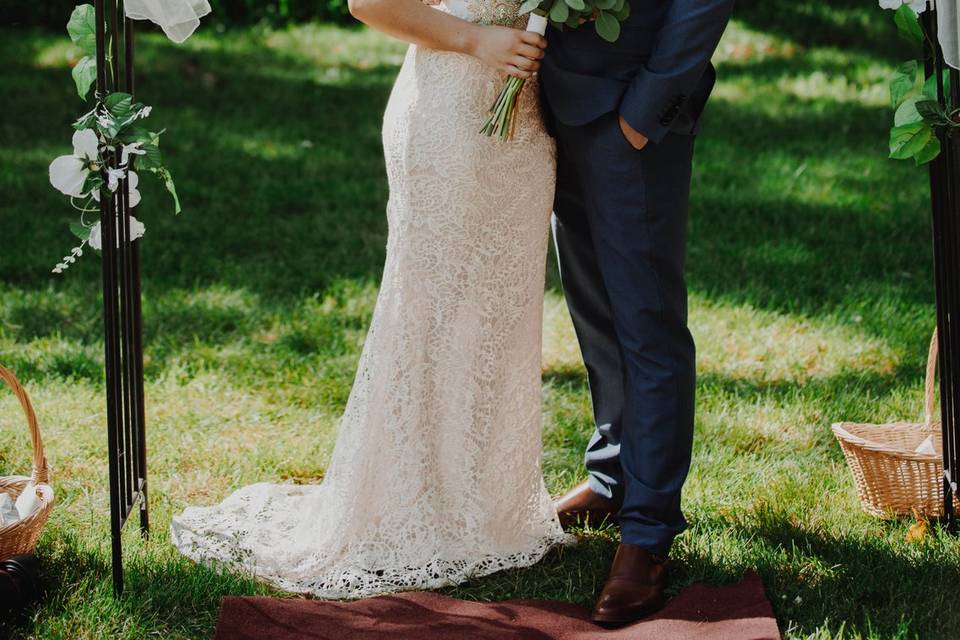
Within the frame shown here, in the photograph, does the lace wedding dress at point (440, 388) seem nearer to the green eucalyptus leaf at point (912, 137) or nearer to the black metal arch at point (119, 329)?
the black metal arch at point (119, 329)

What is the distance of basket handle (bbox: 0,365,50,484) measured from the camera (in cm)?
319

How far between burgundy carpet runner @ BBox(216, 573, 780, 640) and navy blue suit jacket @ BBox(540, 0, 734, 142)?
1171 mm

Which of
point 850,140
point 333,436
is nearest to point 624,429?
point 333,436

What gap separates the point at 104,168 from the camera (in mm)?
2859

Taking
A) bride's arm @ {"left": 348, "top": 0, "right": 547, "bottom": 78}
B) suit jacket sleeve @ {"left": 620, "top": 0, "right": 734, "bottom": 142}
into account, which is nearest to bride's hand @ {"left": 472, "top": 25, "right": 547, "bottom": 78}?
bride's arm @ {"left": 348, "top": 0, "right": 547, "bottom": 78}

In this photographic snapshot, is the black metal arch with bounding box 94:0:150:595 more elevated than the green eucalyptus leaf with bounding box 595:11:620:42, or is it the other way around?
the green eucalyptus leaf with bounding box 595:11:620:42

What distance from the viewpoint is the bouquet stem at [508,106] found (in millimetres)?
2801

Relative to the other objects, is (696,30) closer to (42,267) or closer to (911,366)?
(911,366)

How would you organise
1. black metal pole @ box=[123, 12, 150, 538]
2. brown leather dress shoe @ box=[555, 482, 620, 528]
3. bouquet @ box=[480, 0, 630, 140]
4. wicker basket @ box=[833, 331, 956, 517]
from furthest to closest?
brown leather dress shoe @ box=[555, 482, 620, 528], wicker basket @ box=[833, 331, 956, 517], black metal pole @ box=[123, 12, 150, 538], bouquet @ box=[480, 0, 630, 140]

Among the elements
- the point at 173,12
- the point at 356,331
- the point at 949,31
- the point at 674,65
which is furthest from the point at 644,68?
the point at 356,331

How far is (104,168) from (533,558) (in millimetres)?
1518

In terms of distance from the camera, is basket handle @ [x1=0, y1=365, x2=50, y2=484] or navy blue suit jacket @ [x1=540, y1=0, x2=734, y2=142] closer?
navy blue suit jacket @ [x1=540, y1=0, x2=734, y2=142]

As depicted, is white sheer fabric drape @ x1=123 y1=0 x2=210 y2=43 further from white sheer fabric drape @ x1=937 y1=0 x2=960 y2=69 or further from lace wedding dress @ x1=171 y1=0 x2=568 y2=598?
white sheer fabric drape @ x1=937 y1=0 x2=960 y2=69

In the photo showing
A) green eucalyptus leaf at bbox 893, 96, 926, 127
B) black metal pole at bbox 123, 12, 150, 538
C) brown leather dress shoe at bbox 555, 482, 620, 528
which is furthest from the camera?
brown leather dress shoe at bbox 555, 482, 620, 528
